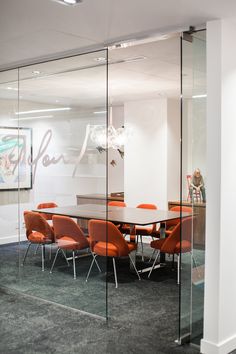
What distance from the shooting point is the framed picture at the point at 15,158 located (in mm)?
4961

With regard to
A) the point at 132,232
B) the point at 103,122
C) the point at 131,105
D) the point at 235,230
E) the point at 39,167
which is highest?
the point at 131,105

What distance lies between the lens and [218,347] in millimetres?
3504

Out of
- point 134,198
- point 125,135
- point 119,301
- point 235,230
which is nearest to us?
point 235,230

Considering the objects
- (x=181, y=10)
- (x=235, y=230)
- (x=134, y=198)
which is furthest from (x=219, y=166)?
(x=134, y=198)

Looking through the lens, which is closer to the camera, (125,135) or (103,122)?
(103,122)

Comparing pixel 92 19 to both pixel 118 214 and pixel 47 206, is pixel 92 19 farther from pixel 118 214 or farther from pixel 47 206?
pixel 118 214

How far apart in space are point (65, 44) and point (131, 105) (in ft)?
14.2

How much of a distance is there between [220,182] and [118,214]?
294 centimetres

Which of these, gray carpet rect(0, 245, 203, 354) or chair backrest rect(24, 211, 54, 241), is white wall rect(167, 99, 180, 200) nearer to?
gray carpet rect(0, 245, 203, 354)

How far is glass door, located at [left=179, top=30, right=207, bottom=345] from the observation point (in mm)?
3617

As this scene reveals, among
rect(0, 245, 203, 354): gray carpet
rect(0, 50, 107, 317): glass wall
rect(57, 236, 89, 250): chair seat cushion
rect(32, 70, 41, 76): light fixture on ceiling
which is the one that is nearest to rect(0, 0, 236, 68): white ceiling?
rect(0, 50, 107, 317): glass wall

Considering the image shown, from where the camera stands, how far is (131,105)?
28.2ft

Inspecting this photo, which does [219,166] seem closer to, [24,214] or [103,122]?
[103,122]

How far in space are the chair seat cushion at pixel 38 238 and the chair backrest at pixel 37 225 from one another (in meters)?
0.03
